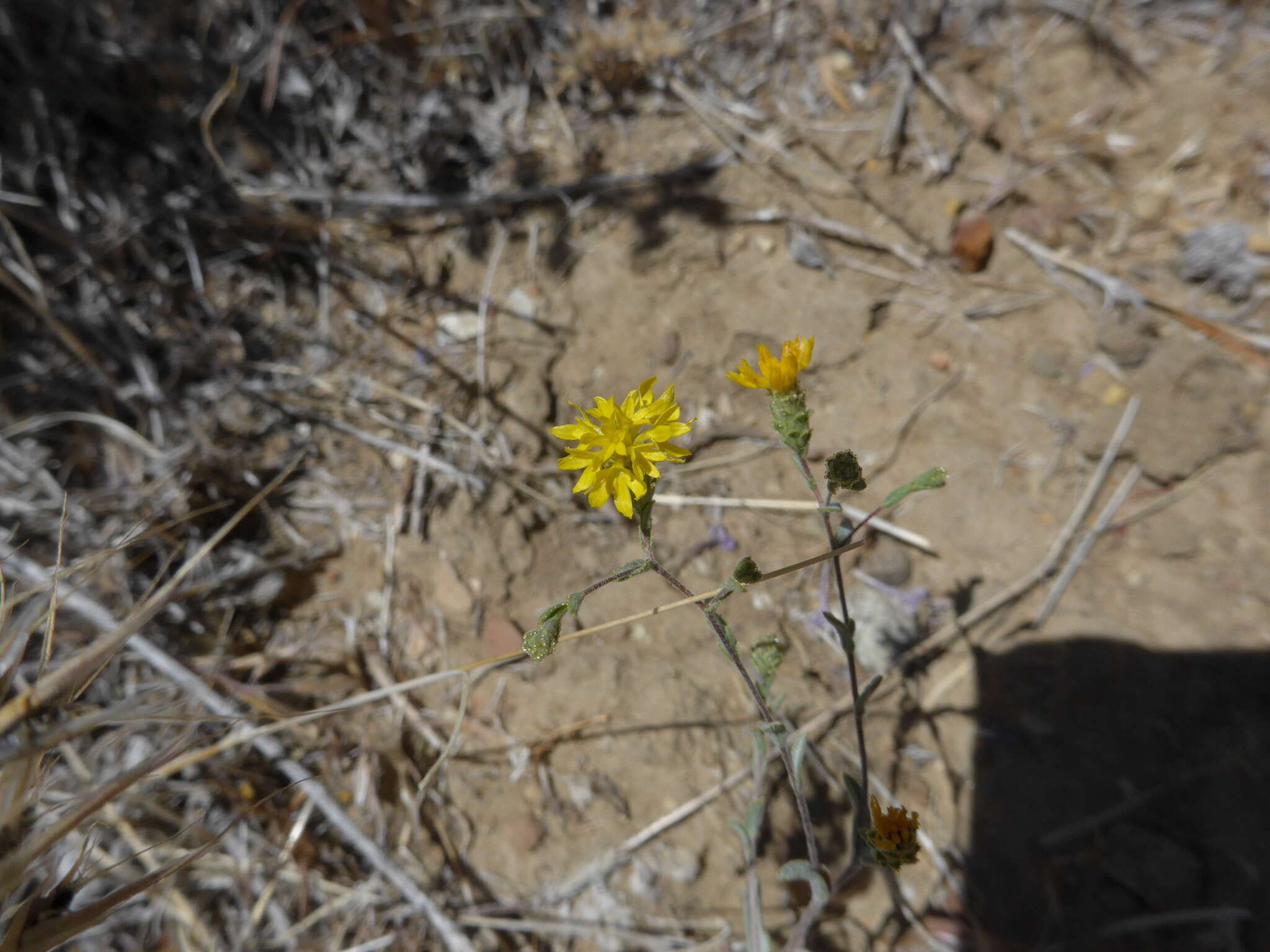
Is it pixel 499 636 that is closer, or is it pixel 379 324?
pixel 499 636

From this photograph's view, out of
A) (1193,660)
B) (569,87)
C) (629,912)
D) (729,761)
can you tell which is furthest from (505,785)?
(569,87)

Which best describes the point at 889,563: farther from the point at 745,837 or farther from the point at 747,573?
the point at 747,573

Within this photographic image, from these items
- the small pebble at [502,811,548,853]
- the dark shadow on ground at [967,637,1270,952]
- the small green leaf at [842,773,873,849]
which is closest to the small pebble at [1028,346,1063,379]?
the dark shadow on ground at [967,637,1270,952]

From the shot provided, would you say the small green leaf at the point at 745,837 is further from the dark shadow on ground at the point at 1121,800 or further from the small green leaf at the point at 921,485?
the dark shadow on ground at the point at 1121,800

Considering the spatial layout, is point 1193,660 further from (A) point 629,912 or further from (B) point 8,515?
(B) point 8,515

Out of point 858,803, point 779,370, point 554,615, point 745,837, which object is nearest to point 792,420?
point 779,370

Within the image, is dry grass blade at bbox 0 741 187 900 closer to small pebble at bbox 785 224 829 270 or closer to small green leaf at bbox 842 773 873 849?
small green leaf at bbox 842 773 873 849
